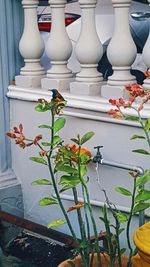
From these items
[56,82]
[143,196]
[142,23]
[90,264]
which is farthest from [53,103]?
[142,23]

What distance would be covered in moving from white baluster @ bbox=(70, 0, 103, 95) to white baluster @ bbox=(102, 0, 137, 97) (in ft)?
0.43

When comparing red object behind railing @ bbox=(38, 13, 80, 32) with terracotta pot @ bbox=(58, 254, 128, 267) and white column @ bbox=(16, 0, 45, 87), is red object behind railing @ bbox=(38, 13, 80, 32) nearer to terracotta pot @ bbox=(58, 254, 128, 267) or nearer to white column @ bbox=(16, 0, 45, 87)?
white column @ bbox=(16, 0, 45, 87)

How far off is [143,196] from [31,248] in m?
1.31

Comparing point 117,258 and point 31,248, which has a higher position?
point 117,258

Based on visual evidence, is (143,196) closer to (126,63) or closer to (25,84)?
(126,63)

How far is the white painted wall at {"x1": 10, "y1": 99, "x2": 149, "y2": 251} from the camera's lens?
2977 mm

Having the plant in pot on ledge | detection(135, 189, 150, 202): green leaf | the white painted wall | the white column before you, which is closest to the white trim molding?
the white painted wall

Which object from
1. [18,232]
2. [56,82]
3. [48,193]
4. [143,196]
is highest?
[56,82]

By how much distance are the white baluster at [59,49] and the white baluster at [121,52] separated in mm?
378

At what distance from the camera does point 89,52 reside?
10.2 feet

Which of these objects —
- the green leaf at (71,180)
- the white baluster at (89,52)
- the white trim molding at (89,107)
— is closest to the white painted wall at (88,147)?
the white trim molding at (89,107)

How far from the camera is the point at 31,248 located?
3.45 m

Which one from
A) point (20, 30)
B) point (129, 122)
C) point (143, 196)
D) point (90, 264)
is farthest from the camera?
point (20, 30)

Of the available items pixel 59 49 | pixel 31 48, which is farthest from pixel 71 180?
pixel 31 48
